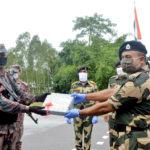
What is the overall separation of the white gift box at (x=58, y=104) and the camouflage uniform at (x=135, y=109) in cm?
68

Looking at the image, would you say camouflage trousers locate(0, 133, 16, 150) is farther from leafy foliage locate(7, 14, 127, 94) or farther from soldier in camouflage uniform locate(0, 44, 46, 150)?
leafy foliage locate(7, 14, 127, 94)

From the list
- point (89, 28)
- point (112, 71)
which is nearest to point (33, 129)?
point (112, 71)

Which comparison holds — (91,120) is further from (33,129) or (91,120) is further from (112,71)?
(112,71)

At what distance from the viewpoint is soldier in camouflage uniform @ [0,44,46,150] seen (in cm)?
294

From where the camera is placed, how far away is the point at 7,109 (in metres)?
2.94

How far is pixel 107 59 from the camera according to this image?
59.6ft

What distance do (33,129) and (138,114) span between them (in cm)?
647

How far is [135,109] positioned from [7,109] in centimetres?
155

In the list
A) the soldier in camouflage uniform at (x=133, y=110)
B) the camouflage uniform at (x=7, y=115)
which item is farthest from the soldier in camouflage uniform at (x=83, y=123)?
the soldier in camouflage uniform at (x=133, y=110)

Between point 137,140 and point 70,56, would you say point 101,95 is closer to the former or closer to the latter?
point 137,140

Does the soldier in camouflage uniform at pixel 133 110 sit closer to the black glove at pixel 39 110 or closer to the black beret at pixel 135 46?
the black beret at pixel 135 46

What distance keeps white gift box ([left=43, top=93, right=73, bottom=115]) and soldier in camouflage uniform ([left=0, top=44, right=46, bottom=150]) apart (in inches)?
4.0

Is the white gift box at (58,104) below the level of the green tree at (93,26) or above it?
below

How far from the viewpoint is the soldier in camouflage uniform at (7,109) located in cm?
294
